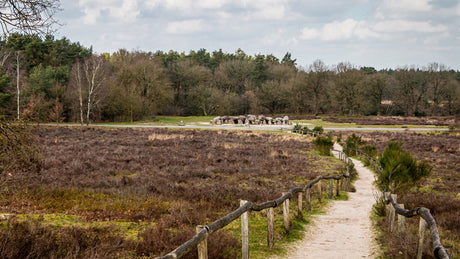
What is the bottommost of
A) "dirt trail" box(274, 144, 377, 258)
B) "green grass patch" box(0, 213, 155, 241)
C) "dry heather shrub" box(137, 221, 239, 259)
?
"dirt trail" box(274, 144, 377, 258)

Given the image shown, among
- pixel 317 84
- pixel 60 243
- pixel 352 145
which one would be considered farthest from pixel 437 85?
pixel 60 243

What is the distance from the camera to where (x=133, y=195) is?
10914 millimetres

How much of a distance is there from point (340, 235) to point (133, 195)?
6541mm

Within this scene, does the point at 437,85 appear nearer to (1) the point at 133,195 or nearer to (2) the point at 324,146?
(2) the point at 324,146

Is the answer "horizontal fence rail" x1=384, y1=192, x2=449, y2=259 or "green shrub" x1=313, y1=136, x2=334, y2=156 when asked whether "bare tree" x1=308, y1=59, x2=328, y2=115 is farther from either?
"horizontal fence rail" x1=384, y1=192, x2=449, y2=259

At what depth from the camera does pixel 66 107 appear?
2002 inches

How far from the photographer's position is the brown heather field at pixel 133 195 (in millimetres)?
5953

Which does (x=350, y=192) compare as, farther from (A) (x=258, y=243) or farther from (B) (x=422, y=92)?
(B) (x=422, y=92)

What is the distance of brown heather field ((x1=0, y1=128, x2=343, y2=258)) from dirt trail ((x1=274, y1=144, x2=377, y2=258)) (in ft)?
5.43

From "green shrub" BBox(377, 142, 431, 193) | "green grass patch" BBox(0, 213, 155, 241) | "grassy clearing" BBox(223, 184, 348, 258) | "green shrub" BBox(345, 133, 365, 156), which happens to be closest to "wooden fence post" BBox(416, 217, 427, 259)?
"grassy clearing" BBox(223, 184, 348, 258)

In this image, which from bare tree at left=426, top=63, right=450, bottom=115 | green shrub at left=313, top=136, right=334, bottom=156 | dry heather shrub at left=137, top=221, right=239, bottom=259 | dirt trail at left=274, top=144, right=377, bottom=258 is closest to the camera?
dry heather shrub at left=137, top=221, right=239, bottom=259

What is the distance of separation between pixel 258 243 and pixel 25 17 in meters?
6.49

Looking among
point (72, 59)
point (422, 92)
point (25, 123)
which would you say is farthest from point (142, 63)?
point (422, 92)

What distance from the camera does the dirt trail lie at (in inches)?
261
